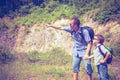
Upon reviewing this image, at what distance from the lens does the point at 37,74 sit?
369 inches

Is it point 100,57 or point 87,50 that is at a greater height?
point 87,50

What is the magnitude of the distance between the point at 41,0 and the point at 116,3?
4.22 m

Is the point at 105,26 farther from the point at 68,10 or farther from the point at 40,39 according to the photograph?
the point at 40,39

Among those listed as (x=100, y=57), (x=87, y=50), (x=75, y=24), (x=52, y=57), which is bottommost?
(x=52, y=57)

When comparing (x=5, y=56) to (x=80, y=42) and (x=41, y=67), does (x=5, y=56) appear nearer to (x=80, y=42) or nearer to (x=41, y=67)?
(x=41, y=67)

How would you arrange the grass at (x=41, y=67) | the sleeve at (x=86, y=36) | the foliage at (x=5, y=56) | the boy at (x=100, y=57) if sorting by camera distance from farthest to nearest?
the foliage at (x=5, y=56) → the grass at (x=41, y=67) → the sleeve at (x=86, y=36) → the boy at (x=100, y=57)

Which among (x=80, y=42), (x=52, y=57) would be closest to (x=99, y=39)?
(x=80, y=42)

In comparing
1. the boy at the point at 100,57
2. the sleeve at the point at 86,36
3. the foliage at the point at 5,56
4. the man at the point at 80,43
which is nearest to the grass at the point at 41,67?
the foliage at the point at 5,56

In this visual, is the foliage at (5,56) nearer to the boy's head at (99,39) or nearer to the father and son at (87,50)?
the father and son at (87,50)

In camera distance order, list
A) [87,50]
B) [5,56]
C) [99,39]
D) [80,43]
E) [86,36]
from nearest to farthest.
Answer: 1. [99,39]
2. [87,50]
3. [86,36]
4. [80,43]
5. [5,56]

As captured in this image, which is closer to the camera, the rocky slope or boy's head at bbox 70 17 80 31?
boy's head at bbox 70 17 80 31

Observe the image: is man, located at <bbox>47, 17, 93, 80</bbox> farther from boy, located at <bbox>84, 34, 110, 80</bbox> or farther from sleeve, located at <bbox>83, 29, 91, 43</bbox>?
boy, located at <bbox>84, 34, 110, 80</bbox>

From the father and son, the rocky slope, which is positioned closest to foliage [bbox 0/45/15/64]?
the rocky slope

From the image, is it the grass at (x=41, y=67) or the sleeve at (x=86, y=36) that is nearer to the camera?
the sleeve at (x=86, y=36)
